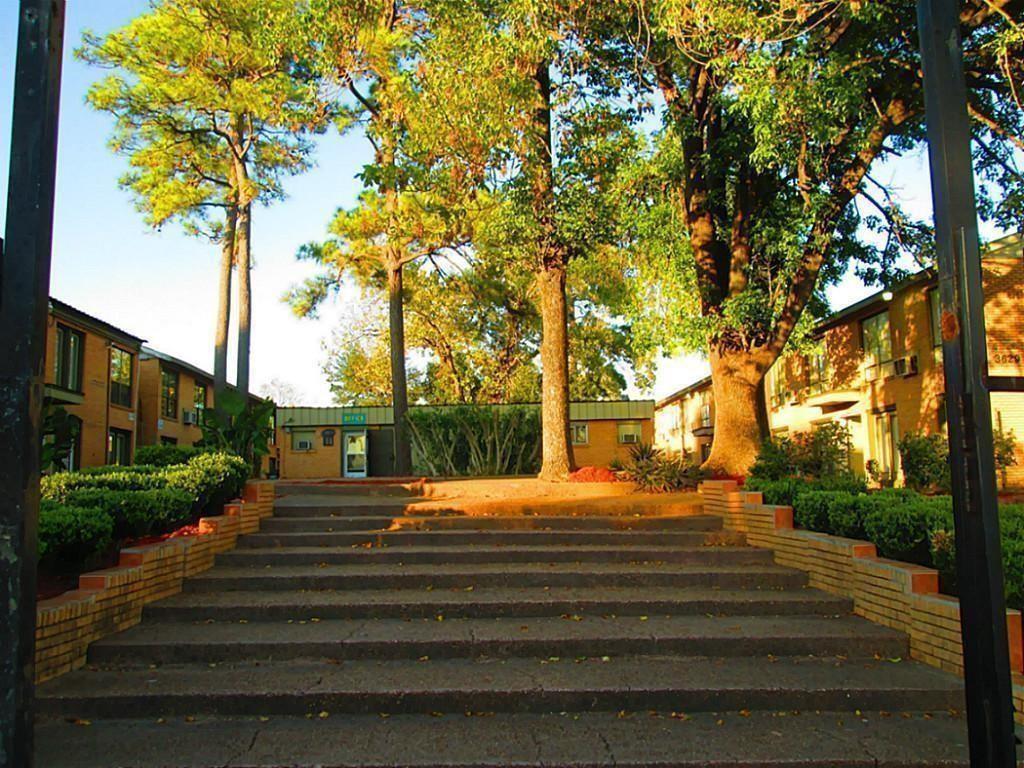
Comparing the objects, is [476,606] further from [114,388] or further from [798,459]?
[114,388]

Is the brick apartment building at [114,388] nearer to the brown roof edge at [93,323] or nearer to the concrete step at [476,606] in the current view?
the brown roof edge at [93,323]

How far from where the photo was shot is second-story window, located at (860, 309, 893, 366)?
71.4 ft

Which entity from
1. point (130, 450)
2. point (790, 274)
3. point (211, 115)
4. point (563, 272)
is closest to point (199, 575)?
point (563, 272)

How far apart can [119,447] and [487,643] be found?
82.1 ft

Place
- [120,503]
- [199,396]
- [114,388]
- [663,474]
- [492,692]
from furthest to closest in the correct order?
1. [199,396]
2. [114,388]
3. [663,474]
4. [120,503]
5. [492,692]

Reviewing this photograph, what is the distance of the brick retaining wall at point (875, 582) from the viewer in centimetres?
521

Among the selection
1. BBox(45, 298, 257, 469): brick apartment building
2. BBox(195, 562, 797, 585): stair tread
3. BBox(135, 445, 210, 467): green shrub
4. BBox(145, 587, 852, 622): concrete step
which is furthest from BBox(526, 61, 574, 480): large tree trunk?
BBox(45, 298, 257, 469): brick apartment building

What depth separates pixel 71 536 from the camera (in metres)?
5.87

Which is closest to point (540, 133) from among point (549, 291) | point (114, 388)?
point (549, 291)

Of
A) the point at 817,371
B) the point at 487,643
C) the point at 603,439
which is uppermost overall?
the point at 817,371

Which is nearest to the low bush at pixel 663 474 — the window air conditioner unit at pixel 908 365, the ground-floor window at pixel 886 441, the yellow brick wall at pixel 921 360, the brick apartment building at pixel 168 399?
the yellow brick wall at pixel 921 360

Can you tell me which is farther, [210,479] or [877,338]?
[877,338]

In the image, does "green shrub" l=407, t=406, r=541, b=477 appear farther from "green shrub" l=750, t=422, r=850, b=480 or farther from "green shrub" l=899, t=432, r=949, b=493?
"green shrub" l=899, t=432, r=949, b=493

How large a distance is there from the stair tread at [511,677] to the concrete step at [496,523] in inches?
128
